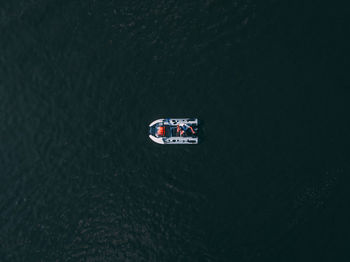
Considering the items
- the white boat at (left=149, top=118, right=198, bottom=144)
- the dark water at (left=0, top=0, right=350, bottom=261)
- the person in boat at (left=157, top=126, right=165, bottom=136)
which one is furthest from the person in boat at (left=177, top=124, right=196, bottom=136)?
the person in boat at (left=157, top=126, right=165, bottom=136)

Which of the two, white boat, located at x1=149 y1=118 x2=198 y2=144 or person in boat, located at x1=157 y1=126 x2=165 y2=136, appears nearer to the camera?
white boat, located at x1=149 y1=118 x2=198 y2=144

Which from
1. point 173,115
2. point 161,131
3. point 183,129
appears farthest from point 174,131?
point 173,115

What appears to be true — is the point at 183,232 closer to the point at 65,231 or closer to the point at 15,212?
the point at 65,231

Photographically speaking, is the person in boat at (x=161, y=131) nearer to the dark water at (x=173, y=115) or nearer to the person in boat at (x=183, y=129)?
the dark water at (x=173, y=115)

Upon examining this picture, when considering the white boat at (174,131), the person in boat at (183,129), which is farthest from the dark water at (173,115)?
the person in boat at (183,129)

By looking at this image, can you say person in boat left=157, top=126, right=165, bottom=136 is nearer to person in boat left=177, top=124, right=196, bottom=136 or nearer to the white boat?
the white boat
